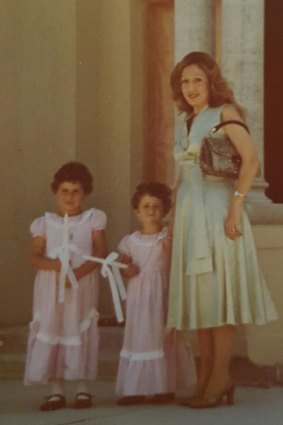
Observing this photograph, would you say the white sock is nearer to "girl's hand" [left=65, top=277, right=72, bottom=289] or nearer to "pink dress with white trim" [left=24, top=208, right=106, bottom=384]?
"pink dress with white trim" [left=24, top=208, right=106, bottom=384]

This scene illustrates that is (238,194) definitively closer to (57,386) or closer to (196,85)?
(196,85)

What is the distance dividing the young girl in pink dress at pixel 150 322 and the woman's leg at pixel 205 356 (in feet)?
0.70

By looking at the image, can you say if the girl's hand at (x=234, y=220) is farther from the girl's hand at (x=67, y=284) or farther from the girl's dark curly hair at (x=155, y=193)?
the girl's hand at (x=67, y=284)

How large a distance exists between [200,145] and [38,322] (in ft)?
4.29

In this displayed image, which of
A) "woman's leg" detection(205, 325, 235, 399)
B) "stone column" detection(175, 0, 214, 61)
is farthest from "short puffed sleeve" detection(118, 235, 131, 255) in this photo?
"stone column" detection(175, 0, 214, 61)

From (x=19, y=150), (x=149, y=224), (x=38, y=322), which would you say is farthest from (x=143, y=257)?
(x=19, y=150)

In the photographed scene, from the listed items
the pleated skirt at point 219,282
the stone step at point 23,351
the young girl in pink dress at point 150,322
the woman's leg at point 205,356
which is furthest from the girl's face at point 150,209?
the stone step at point 23,351

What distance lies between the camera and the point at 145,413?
664 cm

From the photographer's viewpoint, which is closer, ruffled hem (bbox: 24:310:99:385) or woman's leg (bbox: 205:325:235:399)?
woman's leg (bbox: 205:325:235:399)

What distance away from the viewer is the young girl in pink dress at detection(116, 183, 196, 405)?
22.4 ft

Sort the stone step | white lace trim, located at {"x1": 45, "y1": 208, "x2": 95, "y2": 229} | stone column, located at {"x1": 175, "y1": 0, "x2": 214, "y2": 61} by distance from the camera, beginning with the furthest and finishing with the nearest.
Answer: stone column, located at {"x1": 175, "y1": 0, "x2": 214, "y2": 61} → the stone step → white lace trim, located at {"x1": 45, "y1": 208, "x2": 95, "y2": 229}

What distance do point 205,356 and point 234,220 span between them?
2.46 feet

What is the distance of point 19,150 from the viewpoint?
363 inches

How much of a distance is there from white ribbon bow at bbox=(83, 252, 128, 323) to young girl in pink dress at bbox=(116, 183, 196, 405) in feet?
0.22
